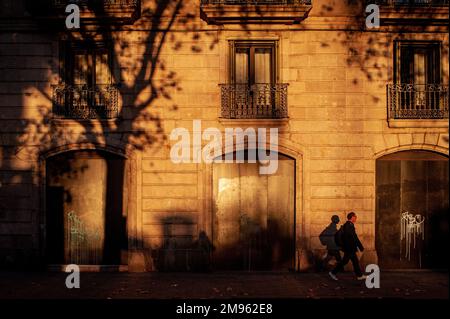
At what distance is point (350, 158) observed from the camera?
12.6m

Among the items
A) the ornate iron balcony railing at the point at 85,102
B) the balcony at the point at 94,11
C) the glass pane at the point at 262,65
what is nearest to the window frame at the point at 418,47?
the glass pane at the point at 262,65

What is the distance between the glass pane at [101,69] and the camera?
12.9m

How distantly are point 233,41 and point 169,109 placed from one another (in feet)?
8.97

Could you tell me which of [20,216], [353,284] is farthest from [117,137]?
[353,284]

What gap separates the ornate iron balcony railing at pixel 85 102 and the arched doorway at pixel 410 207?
8.07 meters

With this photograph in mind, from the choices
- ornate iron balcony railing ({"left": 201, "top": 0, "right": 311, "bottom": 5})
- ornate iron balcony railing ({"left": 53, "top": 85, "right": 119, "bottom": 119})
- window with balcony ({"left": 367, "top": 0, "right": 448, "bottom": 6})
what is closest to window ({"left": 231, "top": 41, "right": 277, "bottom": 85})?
ornate iron balcony railing ({"left": 201, "top": 0, "right": 311, "bottom": 5})

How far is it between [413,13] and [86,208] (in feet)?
35.8

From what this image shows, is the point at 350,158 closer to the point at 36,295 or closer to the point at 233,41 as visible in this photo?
the point at 233,41

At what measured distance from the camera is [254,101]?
12.7 m

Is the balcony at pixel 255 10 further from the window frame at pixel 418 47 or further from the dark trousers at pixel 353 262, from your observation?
the dark trousers at pixel 353 262

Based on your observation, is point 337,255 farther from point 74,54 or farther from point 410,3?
point 74,54
